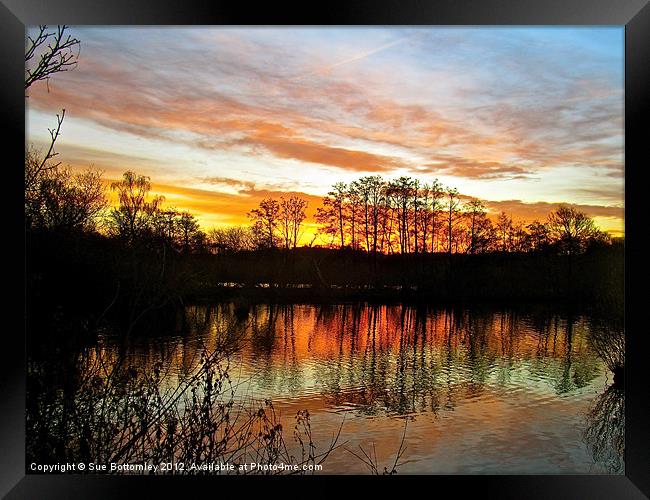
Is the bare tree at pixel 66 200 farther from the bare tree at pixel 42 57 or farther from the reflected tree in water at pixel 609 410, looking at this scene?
the reflected tree in water at pixel 609 410

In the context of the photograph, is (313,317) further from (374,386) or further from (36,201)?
(36,201)

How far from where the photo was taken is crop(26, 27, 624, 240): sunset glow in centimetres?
415

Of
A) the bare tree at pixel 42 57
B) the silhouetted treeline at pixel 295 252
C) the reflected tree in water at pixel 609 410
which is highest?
the bare tree at pixel 42 57

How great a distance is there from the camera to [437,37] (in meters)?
4.36

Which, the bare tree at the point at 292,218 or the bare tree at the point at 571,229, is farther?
the bare tree at the point at 292,218

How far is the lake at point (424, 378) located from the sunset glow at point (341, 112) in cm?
121

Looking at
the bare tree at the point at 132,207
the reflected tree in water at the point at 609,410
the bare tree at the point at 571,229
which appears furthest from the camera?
the bare tree at the point at 571,229

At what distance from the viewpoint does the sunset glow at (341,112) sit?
4152 millimetres

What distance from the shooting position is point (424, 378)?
5285 mm

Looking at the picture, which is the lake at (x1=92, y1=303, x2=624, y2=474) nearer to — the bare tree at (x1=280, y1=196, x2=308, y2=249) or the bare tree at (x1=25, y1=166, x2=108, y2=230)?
the bare tree at (x1=280, y1=196, x2=308, y2=249)

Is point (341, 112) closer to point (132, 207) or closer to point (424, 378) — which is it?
point (132, 207)
